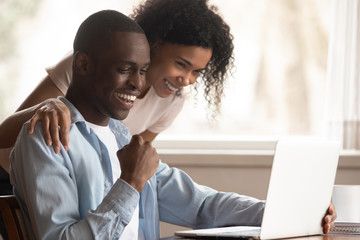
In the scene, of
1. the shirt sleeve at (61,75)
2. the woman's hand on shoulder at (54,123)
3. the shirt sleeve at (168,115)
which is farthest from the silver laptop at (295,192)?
→ the shirt sleeve at (168,115)

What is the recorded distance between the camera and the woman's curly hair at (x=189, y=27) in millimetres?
Answer: 2010

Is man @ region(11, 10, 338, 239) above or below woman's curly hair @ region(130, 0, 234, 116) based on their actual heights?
below

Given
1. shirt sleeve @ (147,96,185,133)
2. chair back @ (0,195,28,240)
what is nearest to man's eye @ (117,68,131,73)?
chair back @ (0,195,28,240)

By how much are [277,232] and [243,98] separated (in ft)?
6.88

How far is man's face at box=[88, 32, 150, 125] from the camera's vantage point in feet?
4.63

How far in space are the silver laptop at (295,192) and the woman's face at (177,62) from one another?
0.67m

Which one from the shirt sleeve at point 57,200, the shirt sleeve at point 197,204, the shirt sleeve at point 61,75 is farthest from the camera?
the shirt sleeve at point 61,75

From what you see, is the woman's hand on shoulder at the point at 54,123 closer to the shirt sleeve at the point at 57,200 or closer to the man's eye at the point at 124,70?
the shirt sleeve at the point at 57,200

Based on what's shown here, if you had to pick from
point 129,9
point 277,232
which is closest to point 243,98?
point 129,9

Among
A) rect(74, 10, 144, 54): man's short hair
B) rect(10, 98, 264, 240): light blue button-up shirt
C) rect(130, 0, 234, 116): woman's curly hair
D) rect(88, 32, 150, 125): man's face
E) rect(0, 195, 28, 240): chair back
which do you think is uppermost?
rect(130, 0, 234, 116): woman's curly hair

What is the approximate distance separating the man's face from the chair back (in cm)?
30

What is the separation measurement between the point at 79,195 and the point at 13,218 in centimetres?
14

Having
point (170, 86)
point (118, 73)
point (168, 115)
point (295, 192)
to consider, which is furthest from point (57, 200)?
point (168, 115)

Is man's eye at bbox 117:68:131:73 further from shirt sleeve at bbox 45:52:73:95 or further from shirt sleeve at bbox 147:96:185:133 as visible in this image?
shirt sleeve at bbox 147:96:185:133
